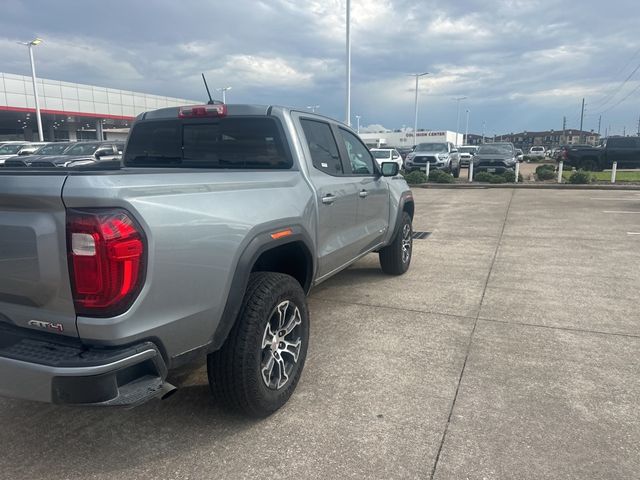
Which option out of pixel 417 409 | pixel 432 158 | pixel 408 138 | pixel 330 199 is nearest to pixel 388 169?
pixel 330 199

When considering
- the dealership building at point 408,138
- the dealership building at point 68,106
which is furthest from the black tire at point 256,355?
the dealership building at point 408,138

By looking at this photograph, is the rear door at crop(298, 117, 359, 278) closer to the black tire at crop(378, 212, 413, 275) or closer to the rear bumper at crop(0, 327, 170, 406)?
the black tire at crop(378, 212, 413, 275)

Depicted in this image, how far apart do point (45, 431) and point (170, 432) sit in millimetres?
727

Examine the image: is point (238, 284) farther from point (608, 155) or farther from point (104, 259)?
point (608, 155)

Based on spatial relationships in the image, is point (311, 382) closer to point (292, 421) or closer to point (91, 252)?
point (292, 421)

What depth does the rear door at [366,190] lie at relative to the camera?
14.9 feet

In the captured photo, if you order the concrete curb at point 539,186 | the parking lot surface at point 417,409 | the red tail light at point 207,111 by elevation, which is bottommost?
the parking lot surface at point 417,409

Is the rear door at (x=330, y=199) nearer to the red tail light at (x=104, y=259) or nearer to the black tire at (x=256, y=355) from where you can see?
the black tire at (x=256, y=355)

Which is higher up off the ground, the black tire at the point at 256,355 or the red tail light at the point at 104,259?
the red tail light at the point at 104,259

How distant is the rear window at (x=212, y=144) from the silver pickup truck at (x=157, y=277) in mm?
24

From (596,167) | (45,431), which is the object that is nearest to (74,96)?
(596,167)

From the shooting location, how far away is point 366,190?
185 inches

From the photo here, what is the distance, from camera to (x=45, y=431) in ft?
9.27

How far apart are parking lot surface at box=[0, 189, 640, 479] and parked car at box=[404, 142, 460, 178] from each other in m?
16.7
